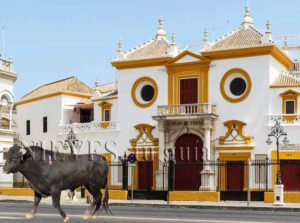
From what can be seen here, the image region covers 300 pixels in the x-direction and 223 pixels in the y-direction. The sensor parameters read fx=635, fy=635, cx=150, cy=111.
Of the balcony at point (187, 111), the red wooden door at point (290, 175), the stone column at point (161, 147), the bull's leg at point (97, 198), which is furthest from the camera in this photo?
the stone column at point (161, 147)

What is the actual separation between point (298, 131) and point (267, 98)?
2.85 m

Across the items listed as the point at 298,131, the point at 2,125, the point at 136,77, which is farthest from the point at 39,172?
the point at 2,125

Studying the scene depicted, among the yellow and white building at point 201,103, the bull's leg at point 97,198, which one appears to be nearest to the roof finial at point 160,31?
the yellow and white building at point 201,103

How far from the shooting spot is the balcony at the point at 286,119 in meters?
38.1

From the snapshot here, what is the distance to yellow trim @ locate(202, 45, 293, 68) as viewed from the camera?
3881cm

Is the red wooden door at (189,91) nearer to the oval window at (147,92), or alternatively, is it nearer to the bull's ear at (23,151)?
the oval window at (147,92)

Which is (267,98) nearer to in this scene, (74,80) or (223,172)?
(223,172)

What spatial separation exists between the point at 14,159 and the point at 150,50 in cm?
3080

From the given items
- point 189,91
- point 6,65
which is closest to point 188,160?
point 189,91

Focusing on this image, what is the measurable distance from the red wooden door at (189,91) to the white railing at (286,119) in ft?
17.1

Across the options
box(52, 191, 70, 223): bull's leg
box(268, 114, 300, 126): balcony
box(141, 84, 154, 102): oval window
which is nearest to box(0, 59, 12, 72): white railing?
box(141, 84, 154, 102): oval window

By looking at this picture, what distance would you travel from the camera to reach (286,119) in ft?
126

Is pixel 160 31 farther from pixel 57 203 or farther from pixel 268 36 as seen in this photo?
pixel 57 203

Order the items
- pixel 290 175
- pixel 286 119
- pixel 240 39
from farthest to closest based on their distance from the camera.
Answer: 1. pixel 240 39
2. pixel 286 119
3. pixel 290 175
